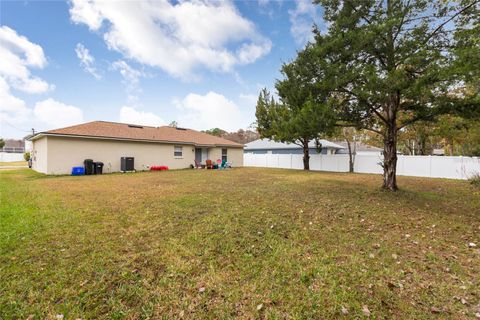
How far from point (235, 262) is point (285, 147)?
89.0ft

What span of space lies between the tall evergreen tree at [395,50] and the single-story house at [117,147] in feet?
48.2

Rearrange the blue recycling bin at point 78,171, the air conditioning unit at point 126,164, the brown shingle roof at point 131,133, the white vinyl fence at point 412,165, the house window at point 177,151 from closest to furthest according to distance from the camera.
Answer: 1. the blue recycling bin at point 78,171
2. the white vinyl fence at point 412,165
3. the brown shingle roof at point 131,133
4. the air conditioning unit at point 126,164
5. the house window at point 177,151

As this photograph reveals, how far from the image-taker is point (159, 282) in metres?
2.77

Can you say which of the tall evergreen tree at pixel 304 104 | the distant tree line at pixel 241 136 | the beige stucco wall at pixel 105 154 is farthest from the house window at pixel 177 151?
the distant tree line at pixel 241 136

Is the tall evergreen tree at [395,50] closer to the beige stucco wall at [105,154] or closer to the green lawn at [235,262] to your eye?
the green lawn at [235,262]

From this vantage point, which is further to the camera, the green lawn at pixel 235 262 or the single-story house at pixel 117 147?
the single-story house at pixel 117 147

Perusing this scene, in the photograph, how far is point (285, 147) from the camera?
1161 inches

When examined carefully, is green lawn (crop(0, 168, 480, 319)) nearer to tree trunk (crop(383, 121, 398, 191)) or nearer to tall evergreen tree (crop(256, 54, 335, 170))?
tree trunk (crop(383, 121, 398, 191))

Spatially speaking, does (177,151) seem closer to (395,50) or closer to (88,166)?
(88,166)

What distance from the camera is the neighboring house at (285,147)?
87.5 ft

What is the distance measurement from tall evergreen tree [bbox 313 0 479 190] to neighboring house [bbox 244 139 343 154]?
18193 mm

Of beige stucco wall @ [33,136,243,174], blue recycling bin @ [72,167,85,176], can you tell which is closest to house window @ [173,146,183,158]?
beige stucco wall @ [33,136,243,174]

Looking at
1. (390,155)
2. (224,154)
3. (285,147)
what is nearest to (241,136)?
(285,147)

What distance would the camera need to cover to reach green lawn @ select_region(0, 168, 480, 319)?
2352 mm
